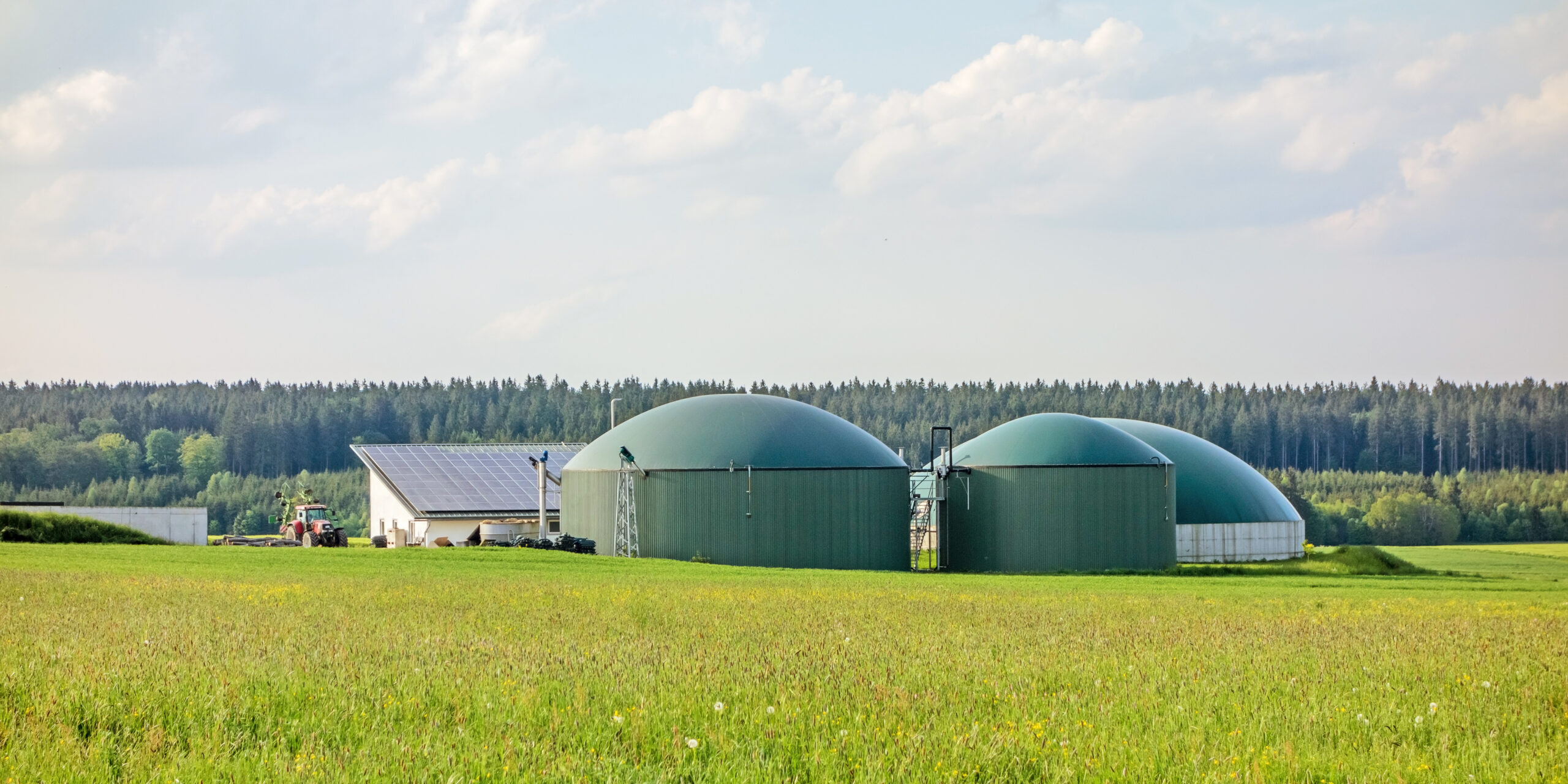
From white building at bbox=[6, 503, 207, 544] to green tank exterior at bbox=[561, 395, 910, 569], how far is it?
29.0 m

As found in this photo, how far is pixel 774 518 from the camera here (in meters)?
48.7

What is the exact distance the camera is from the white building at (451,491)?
222 feet

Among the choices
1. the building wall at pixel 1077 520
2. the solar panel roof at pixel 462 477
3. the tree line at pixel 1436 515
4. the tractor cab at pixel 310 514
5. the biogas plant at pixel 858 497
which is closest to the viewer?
the biogas plant at pixel 858 497

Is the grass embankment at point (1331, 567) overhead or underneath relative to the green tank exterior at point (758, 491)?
underneath

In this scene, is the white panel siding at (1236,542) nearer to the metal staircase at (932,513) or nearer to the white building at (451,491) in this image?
the metal staircase at (932,513)

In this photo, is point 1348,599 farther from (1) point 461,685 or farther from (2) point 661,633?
(1) point 461,685

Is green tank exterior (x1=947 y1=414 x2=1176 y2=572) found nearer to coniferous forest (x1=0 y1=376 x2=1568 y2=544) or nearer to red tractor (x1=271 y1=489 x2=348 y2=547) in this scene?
red tractor (x1=271 y1=489 x2=348 y2=547)

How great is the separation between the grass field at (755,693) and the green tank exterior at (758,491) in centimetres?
2878

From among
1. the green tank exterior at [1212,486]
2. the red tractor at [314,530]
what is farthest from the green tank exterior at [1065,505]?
the red tractor at [314,530]

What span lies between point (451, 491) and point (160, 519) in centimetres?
1516

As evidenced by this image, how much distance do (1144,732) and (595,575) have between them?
2555 cm

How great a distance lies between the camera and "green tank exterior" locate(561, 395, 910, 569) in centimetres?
4869

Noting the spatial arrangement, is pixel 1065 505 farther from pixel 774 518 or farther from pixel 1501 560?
pixel 1501 560

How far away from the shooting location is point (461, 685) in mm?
10594
